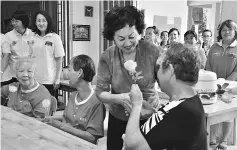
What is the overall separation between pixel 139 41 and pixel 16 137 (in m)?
0.90

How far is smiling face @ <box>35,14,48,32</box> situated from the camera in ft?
10.4

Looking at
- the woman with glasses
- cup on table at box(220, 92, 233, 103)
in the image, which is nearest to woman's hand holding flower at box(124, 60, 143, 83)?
cup on table at box(220, 92, 233, 103)

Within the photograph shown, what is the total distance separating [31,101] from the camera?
2326 millimetres

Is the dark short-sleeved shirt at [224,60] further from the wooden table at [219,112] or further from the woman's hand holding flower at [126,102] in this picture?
the woman's hand holding flower at [126,102]

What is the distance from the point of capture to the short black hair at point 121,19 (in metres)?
1.63

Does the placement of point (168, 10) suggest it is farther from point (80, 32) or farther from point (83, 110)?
point (83, 110)

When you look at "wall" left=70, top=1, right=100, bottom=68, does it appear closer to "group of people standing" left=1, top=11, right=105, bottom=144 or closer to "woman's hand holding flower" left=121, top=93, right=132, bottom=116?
"group of people standing" left=1, top=11, right=105, bottom=144

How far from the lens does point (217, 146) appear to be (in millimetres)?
3359

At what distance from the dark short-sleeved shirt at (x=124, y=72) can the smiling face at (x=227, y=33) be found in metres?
1.98

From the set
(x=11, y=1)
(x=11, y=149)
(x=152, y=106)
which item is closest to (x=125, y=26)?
(x=152, y=106)

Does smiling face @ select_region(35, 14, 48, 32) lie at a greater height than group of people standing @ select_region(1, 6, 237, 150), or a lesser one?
greater

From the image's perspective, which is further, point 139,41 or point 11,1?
point 11,1

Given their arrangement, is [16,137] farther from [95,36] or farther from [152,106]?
[95,36]

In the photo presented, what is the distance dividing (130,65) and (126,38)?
16 cm
